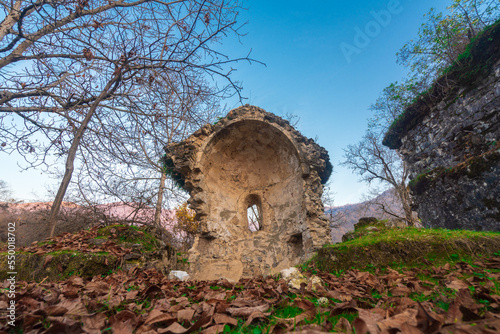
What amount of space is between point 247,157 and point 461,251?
6.55 m

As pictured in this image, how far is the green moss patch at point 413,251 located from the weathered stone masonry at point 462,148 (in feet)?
5.54

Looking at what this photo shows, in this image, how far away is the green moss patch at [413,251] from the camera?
3.21 metres

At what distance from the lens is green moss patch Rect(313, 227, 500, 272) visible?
126 inches

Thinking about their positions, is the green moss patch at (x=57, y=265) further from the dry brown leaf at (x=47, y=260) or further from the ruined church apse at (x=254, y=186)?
the ruined church apse at (x=254, y=186)

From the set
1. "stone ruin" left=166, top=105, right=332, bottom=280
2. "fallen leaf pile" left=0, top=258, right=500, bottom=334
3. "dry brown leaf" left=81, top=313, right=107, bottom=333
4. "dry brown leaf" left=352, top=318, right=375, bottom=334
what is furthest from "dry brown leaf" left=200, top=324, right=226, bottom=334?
"stone ruin" left=166, top=105, right=332, bottom=280

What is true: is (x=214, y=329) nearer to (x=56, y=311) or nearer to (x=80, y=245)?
(x=56, y=311)

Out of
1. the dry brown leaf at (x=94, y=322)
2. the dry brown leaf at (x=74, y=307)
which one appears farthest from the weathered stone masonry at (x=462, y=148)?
the dry brown leaf at (x=74, y=307)

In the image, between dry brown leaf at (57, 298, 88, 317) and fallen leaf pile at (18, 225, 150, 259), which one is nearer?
dry brown leaf at (57, 298, 88, 317)

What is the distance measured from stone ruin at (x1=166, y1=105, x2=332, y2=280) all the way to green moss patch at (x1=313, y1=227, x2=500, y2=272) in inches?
86.5

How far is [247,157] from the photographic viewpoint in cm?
855

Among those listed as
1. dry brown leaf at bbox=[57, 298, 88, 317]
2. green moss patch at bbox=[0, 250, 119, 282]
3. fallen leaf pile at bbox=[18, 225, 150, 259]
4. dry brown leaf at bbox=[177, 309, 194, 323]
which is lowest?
dry brown leaf at bbox=[177, 309, 194, 323]

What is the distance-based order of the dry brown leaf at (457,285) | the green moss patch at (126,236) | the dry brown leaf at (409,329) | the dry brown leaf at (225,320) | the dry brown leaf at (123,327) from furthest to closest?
the green moss patch at (126,236) → the dry brown leaf at (457,285) → the dry brown leaf at (225,320) → the dry brown leaf at (123,327) → the dry brown leaf at (409,329)

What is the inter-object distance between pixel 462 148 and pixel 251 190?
6.57m

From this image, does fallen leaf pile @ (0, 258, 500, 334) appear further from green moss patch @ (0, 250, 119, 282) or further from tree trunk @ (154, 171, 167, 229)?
tree trunk @ (154, 171, 167, 229)
